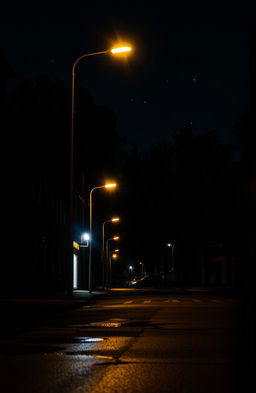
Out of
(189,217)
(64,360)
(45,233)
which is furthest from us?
(189,217)

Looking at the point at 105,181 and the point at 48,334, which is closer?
the point at 48,334

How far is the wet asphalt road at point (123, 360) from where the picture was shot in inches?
305

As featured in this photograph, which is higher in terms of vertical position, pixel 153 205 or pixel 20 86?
pixel 20 86

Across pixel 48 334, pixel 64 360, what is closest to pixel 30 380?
pixel 64 360

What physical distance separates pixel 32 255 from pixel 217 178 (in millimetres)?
39827

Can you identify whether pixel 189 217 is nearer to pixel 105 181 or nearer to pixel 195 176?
pixel 195 176

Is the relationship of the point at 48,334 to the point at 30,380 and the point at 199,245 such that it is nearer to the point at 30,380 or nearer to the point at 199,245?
the point at 30,380

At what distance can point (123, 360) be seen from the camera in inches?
390

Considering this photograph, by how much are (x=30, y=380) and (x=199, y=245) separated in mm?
85259


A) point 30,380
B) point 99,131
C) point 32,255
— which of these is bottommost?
point 30,380

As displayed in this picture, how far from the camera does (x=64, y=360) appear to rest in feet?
32.7

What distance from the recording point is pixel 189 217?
90500mm

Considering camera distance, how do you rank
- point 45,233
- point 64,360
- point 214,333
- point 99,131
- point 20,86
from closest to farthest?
point 64,360
point 214,333
point 45,233
point 20,86
point 99,131

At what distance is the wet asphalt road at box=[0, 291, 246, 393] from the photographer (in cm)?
775
